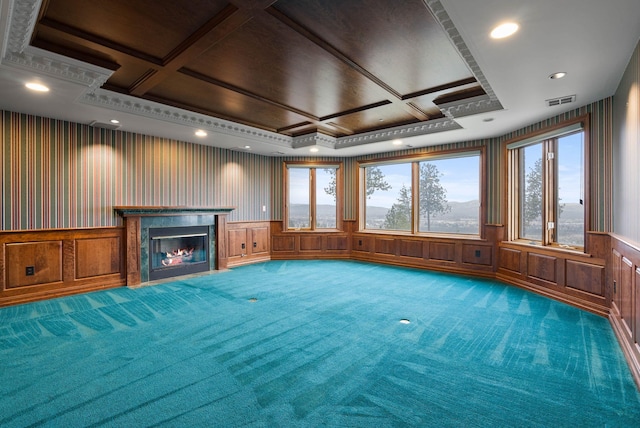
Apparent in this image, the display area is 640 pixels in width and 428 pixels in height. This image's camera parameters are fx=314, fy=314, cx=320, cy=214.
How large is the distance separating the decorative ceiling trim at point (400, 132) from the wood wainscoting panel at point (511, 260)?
2208 millimetres

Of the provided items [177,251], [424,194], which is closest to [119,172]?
[177,251]

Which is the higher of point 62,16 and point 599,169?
point 62,16

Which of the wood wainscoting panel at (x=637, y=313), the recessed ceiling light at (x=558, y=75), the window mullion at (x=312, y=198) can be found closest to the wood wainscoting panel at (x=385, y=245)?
the window mullion at (x=312, y=198)

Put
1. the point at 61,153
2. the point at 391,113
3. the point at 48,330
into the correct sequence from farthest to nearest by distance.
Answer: the point at 391,113 → the point at 61,153 → the point at 48,330

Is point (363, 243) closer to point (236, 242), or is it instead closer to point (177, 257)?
point (236, 242)

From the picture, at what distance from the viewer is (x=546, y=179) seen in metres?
4.59

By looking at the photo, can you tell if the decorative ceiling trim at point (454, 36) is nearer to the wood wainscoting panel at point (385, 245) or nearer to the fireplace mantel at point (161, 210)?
the wood wainscoting panel at point (385, 245)

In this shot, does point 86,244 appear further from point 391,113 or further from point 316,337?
point 391,113

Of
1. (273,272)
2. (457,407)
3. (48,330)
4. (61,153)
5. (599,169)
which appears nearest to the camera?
(457,407)

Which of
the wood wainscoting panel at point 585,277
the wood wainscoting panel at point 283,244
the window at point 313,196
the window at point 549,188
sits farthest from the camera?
the window at point 313,196

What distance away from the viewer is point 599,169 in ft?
12.1

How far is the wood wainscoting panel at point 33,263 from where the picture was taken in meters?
4.04

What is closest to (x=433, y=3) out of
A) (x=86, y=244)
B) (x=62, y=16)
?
(x=62, y=16)

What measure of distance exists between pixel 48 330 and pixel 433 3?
14.5 feet
